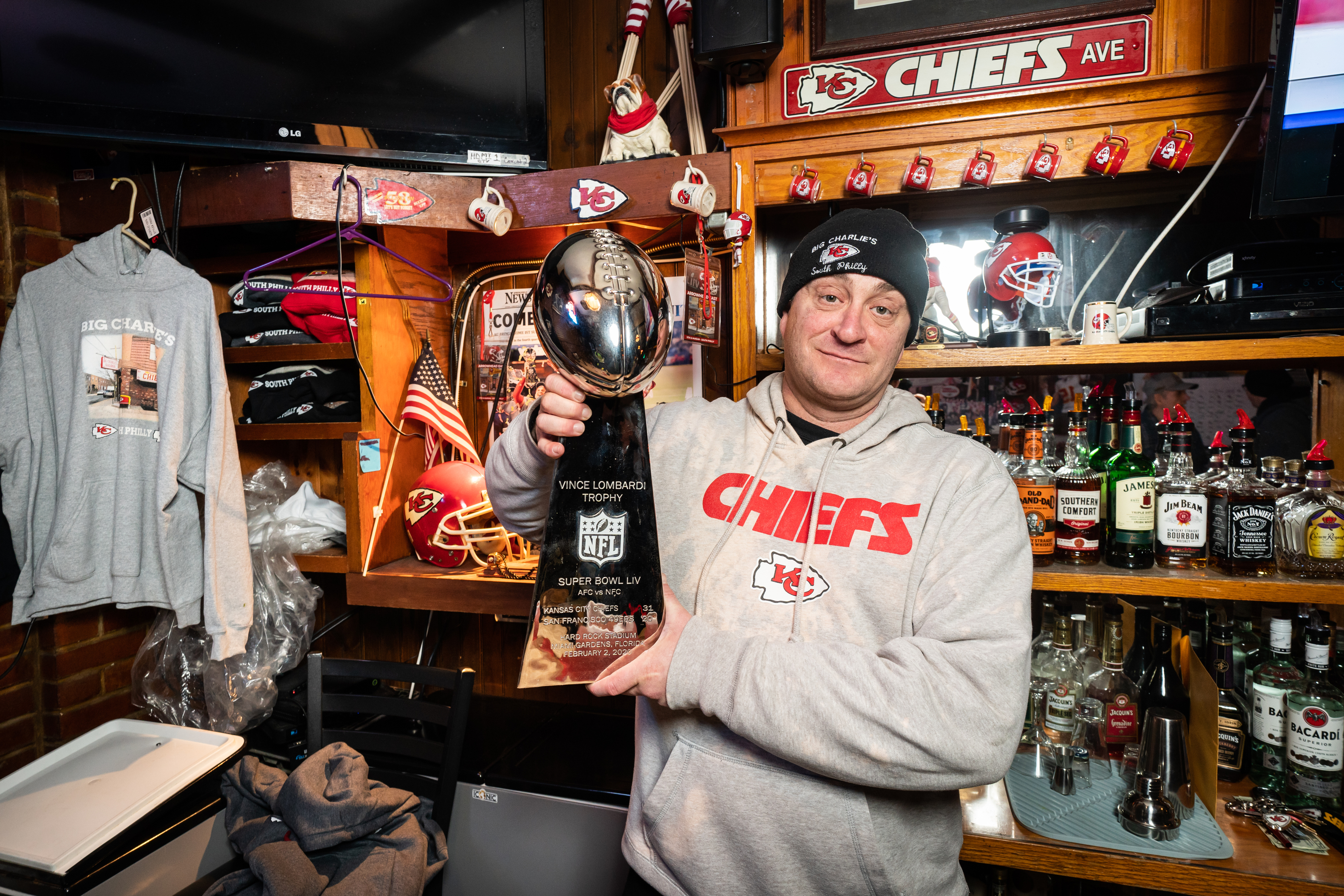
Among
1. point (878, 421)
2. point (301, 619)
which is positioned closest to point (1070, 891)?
point (878, 421)

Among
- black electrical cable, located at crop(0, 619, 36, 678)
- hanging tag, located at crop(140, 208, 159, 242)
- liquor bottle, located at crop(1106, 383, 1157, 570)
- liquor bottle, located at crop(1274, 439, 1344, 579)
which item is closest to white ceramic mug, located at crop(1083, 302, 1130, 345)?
liquor bottle, located at crop(1106, 383, 1157, 570)

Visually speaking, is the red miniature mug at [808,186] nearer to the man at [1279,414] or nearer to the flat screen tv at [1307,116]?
the flat screen tv at [1307,116]

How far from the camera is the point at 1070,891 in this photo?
1518 mm

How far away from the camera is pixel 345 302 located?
1619mm

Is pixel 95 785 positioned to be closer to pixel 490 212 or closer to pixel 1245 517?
pixel 490 212

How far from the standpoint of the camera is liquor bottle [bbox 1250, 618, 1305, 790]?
1325mm

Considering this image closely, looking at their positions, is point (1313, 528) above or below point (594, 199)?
below

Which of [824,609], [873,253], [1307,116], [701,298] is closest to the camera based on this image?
[824,609]

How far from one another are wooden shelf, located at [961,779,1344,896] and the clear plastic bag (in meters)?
1.60

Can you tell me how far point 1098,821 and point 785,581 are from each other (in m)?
0.84

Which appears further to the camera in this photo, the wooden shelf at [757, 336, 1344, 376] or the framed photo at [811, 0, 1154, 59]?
the framed photo at [811, 0, 1154, 59]

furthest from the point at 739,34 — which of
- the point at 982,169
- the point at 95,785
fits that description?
the point at 95,785

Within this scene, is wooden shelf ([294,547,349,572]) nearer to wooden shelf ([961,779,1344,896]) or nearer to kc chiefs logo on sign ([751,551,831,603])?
kc chiefs logo on sign ([751,551,831,603])

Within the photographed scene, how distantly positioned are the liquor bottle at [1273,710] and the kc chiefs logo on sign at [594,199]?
158 cm
